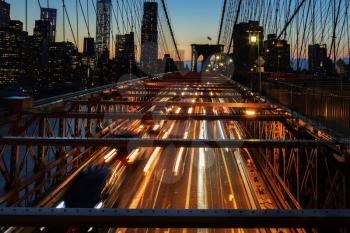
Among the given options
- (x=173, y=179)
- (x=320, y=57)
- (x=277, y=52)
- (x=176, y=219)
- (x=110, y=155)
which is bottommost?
(x=173, y=179)

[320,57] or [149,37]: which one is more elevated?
[149,37]

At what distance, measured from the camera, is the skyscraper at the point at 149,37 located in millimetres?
53844

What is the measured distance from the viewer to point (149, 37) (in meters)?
67.0

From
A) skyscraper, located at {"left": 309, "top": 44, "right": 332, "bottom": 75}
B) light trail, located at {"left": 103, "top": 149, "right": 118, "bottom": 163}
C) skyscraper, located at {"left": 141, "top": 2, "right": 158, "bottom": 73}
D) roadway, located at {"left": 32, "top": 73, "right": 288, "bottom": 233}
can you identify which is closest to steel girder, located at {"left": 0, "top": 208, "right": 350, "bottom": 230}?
roadway, located at {"left": 32, "top": 73, "right": 288, "bottom": 233}

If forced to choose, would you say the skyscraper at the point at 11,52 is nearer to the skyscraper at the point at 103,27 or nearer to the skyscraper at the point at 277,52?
the skyscraper at the point at 103,27

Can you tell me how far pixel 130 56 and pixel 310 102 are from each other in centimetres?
3206

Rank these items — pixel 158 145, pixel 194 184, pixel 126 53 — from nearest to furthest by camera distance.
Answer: pixel 158 145, pixel 194 184, pixel 126 53

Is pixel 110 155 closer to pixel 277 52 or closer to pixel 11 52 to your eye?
pixel 11 52

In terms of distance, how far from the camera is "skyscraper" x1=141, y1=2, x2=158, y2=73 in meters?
53.8

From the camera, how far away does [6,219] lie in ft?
11.0

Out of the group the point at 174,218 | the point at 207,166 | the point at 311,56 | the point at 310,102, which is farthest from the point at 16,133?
the point at 311,56

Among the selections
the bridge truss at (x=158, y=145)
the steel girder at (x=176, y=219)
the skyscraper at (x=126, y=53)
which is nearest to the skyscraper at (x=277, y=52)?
the skyscraper at (x=126, y=53)

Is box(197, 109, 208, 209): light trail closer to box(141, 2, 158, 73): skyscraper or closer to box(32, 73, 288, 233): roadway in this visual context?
box(32, 73, 288, 233): roadway

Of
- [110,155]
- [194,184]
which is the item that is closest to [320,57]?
[194,184]
